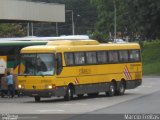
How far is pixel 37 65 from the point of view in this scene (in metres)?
30.9

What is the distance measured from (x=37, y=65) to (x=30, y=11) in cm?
1455

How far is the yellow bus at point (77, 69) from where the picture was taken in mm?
30641

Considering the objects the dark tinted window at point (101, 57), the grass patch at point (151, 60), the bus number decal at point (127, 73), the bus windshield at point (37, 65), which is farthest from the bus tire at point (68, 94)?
the grass patch at point (151, 60)

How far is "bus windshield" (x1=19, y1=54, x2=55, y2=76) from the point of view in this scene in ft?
101

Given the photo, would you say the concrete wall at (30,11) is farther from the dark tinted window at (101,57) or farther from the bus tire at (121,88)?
the bus tire at (121,88)

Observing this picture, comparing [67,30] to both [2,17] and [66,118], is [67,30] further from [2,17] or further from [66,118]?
[66,118]

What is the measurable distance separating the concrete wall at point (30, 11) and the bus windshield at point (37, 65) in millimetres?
10932

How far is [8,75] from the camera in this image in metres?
35.2

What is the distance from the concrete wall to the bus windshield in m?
10.9

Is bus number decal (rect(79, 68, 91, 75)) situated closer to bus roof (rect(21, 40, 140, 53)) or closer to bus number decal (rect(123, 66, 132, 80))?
bus roof (rect(21, 40, 140, 53))

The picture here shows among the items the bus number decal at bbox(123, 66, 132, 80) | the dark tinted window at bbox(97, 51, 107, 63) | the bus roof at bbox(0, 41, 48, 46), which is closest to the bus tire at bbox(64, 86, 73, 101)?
the dark tinted window at bbox(97, 51, 107, 63)

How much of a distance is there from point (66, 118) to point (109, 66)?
44.0ft

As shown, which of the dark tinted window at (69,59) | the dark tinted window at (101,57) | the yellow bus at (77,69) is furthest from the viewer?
the dark tinted window at (101,57)

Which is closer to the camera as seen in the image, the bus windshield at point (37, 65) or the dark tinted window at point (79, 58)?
the bus windshield at point (37, 65)
